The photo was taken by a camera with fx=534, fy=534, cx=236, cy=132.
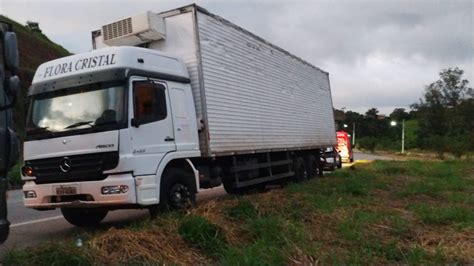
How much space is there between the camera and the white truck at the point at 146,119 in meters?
7.76

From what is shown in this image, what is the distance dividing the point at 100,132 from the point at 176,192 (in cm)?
169

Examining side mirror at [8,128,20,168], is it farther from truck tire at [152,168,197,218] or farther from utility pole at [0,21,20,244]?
truck tire at [152,168,197,218]

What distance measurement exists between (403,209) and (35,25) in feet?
173

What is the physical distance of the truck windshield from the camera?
7.82 m

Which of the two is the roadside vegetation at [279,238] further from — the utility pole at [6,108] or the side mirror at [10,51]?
the side mirror at [10,51]

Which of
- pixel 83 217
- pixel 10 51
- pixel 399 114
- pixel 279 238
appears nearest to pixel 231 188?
pixel 83 217

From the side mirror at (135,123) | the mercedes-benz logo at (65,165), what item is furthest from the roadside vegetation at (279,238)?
the side mirror at (135,123)

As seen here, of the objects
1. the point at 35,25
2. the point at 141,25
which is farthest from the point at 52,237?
the point at 35,25

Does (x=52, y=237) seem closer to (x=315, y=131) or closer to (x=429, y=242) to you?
(x=429, y=242)

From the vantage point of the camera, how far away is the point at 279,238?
6.49 m

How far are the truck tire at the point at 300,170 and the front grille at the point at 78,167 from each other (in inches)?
343

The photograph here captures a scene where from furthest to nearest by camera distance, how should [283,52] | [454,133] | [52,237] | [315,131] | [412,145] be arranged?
[412,145], [454,133], [315,131], [283,52], [52,237]

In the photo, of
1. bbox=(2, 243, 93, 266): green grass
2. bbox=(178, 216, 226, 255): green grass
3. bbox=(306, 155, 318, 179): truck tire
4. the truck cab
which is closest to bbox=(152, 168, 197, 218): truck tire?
the truck cab

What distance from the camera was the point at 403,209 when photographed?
9.51 metres
